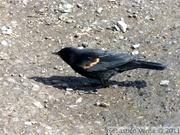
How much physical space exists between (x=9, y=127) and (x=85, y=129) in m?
0.98

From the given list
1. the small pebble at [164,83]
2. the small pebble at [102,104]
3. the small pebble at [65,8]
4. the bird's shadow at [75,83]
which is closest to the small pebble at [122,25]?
the small pebble at [65,8]

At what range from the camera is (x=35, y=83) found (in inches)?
324

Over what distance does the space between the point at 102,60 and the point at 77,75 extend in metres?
0.73

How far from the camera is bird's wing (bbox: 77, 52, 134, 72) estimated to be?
815cm

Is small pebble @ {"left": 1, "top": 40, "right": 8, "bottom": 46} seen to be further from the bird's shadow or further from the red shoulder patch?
the red shoulder patch

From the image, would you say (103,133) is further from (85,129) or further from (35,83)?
(35,83)

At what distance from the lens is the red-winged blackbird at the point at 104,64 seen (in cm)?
815

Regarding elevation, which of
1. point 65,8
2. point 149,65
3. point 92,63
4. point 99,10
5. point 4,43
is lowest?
point 4,43

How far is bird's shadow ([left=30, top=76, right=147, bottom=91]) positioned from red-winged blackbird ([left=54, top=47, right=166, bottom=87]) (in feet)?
0.70

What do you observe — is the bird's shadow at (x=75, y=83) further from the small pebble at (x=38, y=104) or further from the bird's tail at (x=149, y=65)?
the small pebble at (x=38, y=104)

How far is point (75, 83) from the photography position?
854cm

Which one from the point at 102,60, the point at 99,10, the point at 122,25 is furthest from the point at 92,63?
the point at 99,10

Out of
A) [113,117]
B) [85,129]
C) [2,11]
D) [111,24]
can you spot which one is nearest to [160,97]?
[113,117]

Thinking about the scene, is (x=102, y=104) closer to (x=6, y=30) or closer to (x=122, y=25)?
(x=122, y=25)
